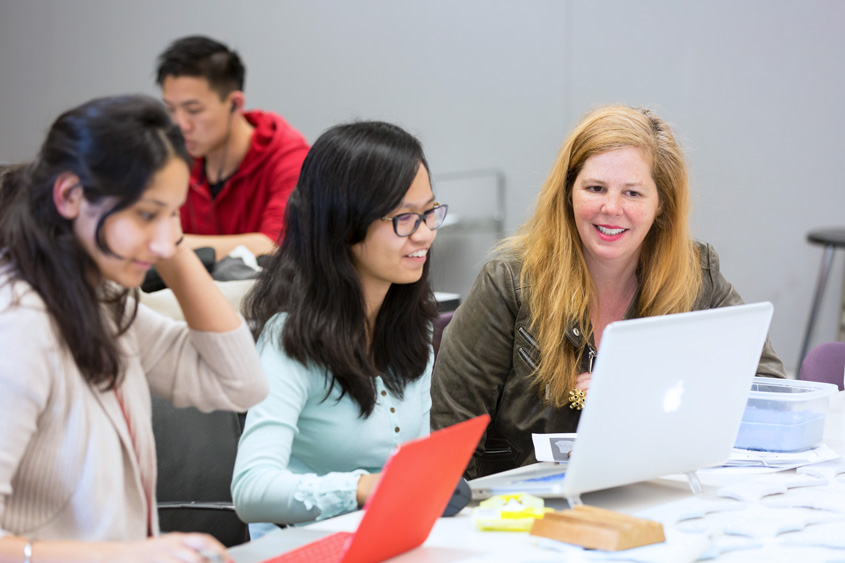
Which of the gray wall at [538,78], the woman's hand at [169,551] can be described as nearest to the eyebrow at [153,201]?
the woman's hand at [169,551]

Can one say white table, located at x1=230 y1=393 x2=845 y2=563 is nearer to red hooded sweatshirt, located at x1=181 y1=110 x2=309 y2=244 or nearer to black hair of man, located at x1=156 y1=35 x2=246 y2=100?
red hooded sweatshirt, located at x1=181 y1=110 x2=309 y2=244

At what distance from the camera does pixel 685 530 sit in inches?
47.0

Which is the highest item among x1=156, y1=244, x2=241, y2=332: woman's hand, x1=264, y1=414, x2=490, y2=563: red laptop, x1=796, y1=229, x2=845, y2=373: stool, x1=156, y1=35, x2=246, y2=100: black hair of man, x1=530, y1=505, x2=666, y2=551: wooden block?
x1=156, y1=35, x2=246, y2=100: black hair of man

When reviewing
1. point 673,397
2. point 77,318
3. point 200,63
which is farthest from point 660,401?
point 200,63

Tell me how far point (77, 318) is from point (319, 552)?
400mm

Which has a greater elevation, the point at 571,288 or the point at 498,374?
the point at 571,288

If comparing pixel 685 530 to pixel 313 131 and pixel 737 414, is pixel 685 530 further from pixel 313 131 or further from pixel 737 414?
pixel 313 131

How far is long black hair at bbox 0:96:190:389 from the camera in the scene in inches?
38.5

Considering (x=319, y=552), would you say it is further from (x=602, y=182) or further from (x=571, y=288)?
(x=602, y=182)

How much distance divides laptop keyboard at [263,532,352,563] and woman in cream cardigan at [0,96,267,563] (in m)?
0.16

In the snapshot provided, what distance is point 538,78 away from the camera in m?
4.59

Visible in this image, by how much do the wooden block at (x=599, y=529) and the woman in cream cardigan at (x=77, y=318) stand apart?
437 millimetres

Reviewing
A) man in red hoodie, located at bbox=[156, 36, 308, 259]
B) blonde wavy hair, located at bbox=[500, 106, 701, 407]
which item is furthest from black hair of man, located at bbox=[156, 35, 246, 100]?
blonde wavy hair, located at bbox=[500, 106, 701, 407]

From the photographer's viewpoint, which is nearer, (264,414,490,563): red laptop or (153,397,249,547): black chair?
(264,414,490,563): red laptop
